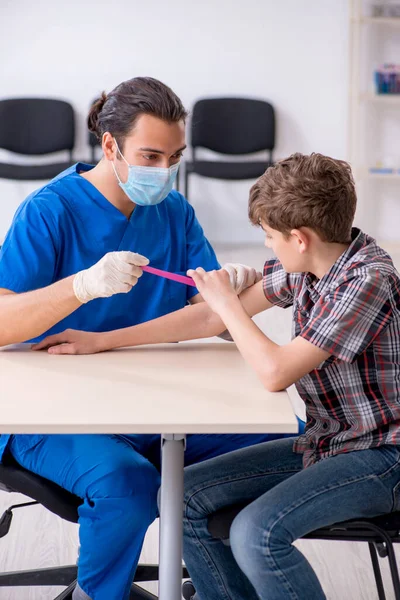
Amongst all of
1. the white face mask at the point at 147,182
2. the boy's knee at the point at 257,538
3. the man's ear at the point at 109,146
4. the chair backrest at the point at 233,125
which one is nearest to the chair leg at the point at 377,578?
the boy's knee at the point at 257,538

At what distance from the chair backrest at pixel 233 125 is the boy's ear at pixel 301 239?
359 cm

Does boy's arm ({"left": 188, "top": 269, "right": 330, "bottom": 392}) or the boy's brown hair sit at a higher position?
the boy's brown hair

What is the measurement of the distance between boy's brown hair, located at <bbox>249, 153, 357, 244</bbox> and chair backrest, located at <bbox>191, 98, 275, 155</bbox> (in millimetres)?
3570

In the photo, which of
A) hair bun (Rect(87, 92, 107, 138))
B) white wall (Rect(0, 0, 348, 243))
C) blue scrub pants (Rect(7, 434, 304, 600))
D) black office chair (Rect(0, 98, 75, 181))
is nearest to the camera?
blue scrub pants (Rect(7, 434, 304, 600))

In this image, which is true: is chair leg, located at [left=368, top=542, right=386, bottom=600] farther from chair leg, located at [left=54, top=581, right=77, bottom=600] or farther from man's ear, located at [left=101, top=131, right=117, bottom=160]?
man's ear, located at [left=101, top=131, right=117, bottom=160]

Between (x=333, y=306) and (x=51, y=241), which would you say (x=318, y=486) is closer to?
(x=333, y=306)

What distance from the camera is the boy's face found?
1316 millimetres

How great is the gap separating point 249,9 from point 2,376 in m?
4.24

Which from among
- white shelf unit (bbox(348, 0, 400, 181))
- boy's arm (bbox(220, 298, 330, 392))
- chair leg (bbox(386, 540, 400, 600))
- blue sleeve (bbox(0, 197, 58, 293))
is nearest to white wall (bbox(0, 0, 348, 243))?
white shelf unit (bbox(348, 0, 400, 181))

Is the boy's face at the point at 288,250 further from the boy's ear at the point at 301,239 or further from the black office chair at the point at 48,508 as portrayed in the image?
the black office chair at the point at 48,508

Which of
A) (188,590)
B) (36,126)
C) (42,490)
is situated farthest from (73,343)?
(36,126)

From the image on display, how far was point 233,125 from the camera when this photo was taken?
4.86 m

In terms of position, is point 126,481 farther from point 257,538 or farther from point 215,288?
point 215,288

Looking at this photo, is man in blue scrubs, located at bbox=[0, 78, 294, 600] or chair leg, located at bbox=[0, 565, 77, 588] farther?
chair leg, located at bbox=[0, 565, 77, 588]
